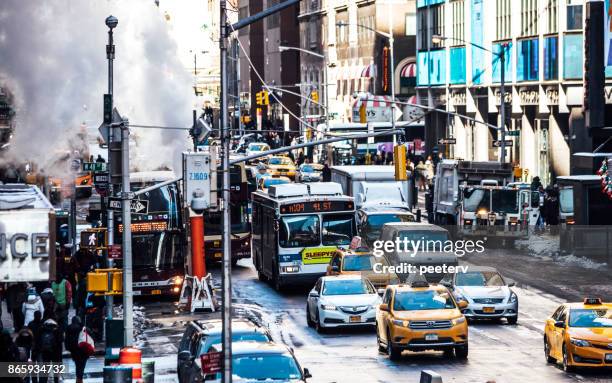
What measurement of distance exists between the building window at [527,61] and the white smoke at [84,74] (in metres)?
20.6

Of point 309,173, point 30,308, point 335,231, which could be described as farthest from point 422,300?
point 309,173

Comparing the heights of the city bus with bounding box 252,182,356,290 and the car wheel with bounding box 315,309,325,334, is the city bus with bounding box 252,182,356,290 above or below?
above

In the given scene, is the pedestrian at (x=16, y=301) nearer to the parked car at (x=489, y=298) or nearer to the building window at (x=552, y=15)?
the parked car at (x=489, y=298)

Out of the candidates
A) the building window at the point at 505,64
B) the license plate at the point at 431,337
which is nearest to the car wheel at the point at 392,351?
the license plate at the point at 431,337

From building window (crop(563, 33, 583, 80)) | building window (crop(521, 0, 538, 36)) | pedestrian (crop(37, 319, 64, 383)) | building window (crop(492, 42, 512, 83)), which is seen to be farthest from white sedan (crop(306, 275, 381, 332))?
building window (crop(492, 42, 512, 83))

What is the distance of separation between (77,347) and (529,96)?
192 ft

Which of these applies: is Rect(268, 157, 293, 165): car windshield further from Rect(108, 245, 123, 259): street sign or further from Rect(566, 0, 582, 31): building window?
Rect(108, 245, 123, 259): street sign

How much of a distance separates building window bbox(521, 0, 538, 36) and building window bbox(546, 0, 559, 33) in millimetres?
2144

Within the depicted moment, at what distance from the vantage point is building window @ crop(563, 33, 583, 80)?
74.9m

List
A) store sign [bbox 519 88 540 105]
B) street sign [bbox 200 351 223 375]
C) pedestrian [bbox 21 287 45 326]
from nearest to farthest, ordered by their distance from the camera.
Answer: street sign [bbox 200 351 223 375], pedestrian [bbox 21 287 45 326], store sign [bbox 519 88 540 105]

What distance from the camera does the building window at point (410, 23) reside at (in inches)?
4914

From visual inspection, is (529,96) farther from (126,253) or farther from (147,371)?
(147,371)

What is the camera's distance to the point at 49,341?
87.1 ft

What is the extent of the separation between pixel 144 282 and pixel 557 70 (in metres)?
39.5
